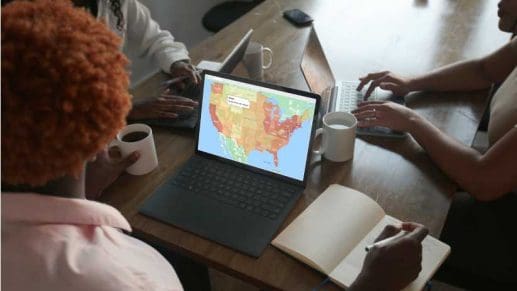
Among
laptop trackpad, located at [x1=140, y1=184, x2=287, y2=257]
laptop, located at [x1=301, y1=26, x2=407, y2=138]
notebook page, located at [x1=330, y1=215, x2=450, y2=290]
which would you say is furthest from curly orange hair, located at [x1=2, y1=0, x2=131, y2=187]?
laptop, located at [x1=301, y1=26, x2=407, y2=138]

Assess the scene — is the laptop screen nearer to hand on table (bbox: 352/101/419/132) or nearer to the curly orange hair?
hand on table (bbox: 352/101/419/132)

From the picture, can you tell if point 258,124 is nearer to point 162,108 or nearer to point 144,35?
point 162,108

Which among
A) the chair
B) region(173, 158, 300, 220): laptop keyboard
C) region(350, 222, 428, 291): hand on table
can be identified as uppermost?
region(350, 222, 428, 291): hand on table

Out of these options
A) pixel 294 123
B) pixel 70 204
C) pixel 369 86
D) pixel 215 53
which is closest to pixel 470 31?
pixel 369 86

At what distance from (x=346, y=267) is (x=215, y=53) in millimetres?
1031

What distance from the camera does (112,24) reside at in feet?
5.38

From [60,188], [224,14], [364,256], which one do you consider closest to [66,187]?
[60,188]

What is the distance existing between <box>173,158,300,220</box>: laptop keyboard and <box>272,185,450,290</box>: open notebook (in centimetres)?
7

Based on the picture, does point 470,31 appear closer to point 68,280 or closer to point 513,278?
point 513,278

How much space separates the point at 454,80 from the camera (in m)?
1.41

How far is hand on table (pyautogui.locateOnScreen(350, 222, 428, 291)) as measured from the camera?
85 cm

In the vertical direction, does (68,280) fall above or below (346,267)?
above

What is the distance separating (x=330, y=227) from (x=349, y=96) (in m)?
0.55

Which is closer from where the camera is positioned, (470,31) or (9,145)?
(9,145)
